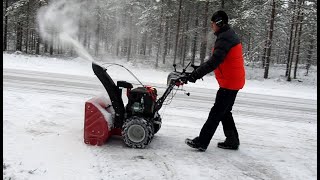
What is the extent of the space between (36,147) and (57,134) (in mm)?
733

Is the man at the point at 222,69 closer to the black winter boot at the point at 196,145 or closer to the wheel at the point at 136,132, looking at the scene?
the black winter boot at the point at 196,145

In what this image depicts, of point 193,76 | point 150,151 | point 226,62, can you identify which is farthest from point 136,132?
point 226,62

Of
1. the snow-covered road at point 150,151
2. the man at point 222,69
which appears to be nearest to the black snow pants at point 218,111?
the man at point 222,69

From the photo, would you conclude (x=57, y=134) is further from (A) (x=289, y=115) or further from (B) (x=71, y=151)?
(A) (x=289, y=115)

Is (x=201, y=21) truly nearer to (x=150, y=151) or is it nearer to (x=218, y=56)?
(x=218, y=56)

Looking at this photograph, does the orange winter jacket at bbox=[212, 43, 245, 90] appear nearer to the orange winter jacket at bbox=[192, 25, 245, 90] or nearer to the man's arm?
the orange winter jacket at bbox=[192, 25, 245, 90]

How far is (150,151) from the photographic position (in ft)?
15.4

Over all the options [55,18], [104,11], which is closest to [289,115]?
[55,18]

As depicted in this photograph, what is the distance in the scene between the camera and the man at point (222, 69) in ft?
15.1

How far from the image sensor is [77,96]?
9477 millimetres

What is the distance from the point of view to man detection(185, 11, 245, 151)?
4594 millimetres

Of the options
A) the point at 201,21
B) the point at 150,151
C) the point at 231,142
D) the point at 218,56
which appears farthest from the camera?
the point at 201,21

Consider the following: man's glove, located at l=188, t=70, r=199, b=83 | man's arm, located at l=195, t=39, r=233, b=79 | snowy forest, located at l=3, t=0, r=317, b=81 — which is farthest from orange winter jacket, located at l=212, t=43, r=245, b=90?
snowy forest, located at l=3, t=0, r=317, b=81

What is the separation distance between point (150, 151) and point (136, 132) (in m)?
0.33
